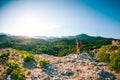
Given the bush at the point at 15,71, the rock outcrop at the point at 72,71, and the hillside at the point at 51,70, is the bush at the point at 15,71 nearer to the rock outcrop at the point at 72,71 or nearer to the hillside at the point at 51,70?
the hillside at the point at 51,70

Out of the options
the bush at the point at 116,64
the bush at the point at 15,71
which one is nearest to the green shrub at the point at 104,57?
the bush at the point at 116,64

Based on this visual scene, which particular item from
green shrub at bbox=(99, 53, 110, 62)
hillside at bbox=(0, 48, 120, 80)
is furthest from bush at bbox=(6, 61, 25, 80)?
green shrub at bbox=(99, 53, 110, 62)

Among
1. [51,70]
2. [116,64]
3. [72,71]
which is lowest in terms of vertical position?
[72,71]

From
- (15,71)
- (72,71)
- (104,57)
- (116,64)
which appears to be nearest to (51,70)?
(72,71)

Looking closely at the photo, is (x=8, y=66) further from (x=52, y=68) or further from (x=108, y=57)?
(x=108, y=57)

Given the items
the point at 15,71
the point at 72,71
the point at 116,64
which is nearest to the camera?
the point at 15,71

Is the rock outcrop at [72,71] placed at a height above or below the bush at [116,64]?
below

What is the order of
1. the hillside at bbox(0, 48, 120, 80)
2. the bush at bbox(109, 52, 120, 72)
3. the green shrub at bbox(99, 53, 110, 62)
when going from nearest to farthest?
the hillside at bbox(0, 48, 120, 80)
the bush at bbox(109, 52, 120, 72)
the green shrub at bbox(99, 53, 110, 62)

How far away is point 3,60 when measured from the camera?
27109 mm

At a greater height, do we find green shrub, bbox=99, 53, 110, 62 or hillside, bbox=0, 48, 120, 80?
green shrub, bbox=99, 53, 110, 62

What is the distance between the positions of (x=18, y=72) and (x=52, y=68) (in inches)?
204

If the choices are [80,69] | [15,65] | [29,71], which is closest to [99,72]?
[80,69]

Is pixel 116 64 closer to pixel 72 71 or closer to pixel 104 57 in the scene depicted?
pixel 104 57

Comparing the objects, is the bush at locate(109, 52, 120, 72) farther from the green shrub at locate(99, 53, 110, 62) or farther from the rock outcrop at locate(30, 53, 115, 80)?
the green shrub at locate(99, 53, 110, 62)
